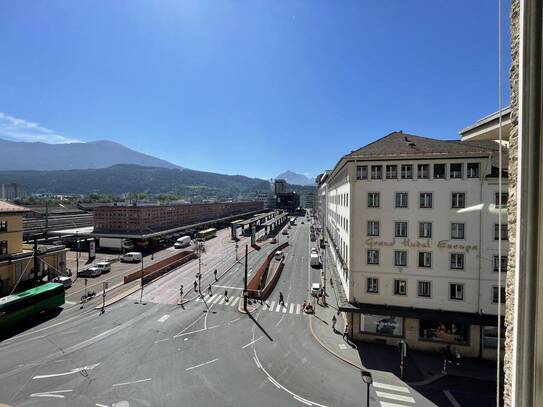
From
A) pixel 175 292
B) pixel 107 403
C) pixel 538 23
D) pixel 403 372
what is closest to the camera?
pixel 538 23

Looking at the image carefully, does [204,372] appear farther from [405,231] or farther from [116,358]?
[405,231]

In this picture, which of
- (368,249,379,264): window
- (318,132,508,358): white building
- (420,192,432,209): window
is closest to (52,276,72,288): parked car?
(318,132,508,358): white building

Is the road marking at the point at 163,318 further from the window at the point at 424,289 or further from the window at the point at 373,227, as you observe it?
the window at the point at 424,289

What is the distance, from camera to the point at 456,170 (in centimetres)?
2342

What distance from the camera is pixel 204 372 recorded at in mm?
20094

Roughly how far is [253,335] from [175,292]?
1695cm

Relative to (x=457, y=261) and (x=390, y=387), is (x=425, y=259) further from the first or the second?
(x=390, y=387)

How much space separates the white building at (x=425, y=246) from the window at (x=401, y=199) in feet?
0.28

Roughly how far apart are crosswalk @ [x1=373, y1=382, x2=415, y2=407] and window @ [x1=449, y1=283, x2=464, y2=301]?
924 centimetres

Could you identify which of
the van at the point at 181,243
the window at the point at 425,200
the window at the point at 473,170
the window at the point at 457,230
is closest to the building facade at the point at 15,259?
the van at the point at 181,243

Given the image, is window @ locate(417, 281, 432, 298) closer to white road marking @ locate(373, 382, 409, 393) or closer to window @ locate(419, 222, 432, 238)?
window @ locate(419, 222, 432, 238)

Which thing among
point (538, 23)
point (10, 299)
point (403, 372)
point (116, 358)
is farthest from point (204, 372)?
point (538, 23)

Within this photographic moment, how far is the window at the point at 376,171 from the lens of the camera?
25.3 m

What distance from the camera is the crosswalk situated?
1791cm
